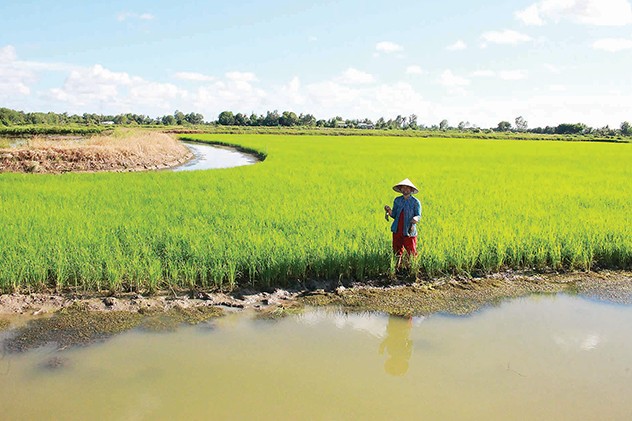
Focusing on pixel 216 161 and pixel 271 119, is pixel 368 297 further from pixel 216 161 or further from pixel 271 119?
pixel 271 119

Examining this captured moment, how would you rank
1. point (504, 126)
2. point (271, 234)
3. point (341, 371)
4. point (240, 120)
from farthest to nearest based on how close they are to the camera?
point (504, 126)
point (240, 120)
point (271, 234)
point (341, 371)

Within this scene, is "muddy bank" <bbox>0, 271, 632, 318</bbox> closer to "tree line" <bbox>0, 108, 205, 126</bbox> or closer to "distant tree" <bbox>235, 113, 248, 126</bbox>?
"tree line" <bbox>0, 108, 205, 126</bbox>

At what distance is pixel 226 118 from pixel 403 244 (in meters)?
90.0

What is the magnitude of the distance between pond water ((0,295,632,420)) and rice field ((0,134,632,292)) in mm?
968

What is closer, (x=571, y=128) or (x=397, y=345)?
(x=397, y=345)

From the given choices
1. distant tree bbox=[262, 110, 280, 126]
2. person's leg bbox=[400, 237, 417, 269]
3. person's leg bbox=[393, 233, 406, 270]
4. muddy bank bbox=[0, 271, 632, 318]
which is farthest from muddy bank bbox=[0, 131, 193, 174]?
distant tree bbox=[262, 110, 280, 126]

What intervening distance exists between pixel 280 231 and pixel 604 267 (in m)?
3.97

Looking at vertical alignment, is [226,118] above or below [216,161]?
above

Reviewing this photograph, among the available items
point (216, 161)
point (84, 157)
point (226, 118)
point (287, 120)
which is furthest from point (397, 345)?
point (226, 118)

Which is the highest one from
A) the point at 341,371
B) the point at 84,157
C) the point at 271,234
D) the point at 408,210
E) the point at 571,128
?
the point at 571,128

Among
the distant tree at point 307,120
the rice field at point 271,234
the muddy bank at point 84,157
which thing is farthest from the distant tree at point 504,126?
the rice field at point 271,234

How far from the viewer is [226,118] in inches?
3590

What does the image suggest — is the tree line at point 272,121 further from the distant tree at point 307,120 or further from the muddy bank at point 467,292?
the muddy bank at point 467,292

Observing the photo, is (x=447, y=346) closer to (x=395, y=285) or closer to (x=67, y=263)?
(x=395, y=285)
